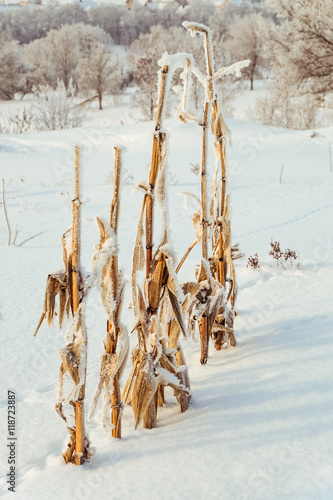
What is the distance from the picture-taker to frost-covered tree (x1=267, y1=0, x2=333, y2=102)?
10867mm

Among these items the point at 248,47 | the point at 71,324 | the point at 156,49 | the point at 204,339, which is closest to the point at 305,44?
the point at 156,49

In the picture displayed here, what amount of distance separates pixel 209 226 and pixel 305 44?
11.5 metres

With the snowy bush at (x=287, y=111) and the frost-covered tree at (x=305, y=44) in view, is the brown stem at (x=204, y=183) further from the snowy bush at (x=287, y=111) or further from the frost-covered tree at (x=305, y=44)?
the snowy bush at (x=287, y=111)

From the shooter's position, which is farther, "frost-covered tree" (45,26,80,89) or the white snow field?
"frost-covered tree" (45,26,80,89)

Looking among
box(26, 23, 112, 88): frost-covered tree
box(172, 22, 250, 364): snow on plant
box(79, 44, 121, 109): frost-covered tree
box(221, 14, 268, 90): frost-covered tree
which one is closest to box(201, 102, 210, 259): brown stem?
box(172, 22, 250, 364): snow on plant

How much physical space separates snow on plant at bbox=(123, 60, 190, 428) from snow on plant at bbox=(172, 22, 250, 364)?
0.14m

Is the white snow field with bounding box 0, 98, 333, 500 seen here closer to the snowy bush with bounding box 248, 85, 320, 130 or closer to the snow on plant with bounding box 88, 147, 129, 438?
the snow on plant with bounding box 88, 147, 129, 438

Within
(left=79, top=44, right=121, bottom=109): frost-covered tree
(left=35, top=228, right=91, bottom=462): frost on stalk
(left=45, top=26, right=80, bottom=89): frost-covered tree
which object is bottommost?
(left=35, top=228, right=91, bottom=462): frost on stalk

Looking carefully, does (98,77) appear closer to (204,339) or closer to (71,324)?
(204,339)

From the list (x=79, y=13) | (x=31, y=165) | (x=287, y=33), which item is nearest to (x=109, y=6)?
(x=79, y=13)

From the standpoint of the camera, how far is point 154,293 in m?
0.88

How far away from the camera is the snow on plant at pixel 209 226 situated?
1028 millimetres

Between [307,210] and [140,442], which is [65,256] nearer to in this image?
[140,442]

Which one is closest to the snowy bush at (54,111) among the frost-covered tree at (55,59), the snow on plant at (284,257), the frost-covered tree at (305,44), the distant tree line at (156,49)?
the distant tree line at (156,49)
